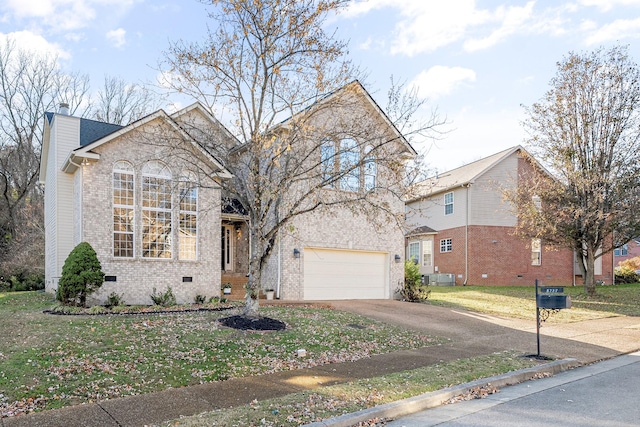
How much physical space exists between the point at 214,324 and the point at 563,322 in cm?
1067

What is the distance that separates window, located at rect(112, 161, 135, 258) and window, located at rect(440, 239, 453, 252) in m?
21.0

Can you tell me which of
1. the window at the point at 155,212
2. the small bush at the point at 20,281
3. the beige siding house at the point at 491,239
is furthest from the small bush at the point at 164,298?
the beige siding house at the point at 491,239

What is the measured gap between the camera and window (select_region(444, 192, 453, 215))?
29.7 metres

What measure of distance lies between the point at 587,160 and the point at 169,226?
1759 cm

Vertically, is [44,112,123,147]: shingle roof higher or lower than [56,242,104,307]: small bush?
higher

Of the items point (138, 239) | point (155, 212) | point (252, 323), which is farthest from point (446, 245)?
point (252, 323)

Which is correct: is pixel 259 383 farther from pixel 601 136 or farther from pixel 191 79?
pixel 601 136

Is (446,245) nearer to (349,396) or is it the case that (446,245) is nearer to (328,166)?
(328,166)

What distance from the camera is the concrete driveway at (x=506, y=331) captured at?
33.0 feet

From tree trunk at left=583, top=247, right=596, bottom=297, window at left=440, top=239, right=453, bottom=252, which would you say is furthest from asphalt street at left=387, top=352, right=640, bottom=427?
window at left=440, top=239, right=453, bottom=252

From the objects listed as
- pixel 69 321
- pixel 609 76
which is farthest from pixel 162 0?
pixel 609 76

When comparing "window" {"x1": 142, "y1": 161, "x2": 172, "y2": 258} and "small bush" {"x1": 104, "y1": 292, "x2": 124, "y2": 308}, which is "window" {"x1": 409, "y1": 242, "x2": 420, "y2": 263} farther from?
"small bush" {"x1": 104, "y1": 292, "x2": 124, "y2": 308}

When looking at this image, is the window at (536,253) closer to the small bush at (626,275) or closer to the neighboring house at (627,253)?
the small bush at (626,275)

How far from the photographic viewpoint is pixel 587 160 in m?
20.1
